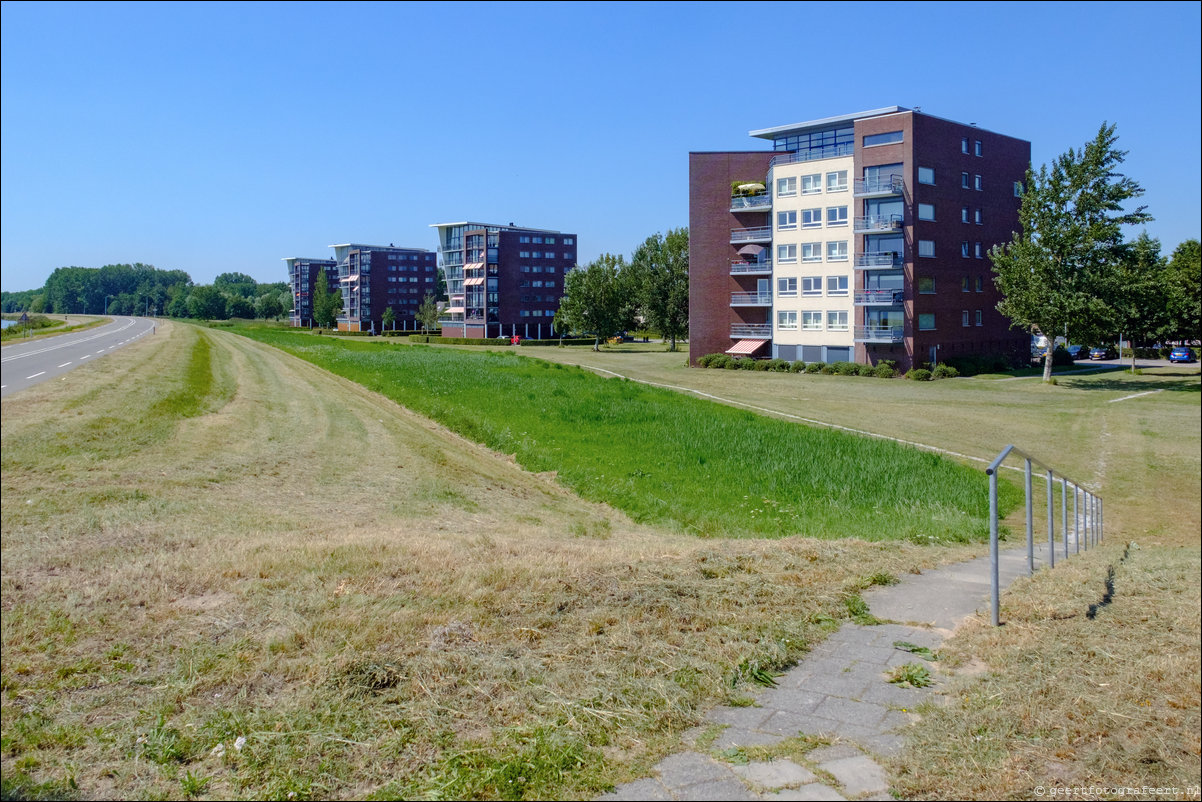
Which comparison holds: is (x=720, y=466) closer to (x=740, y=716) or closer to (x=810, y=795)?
(x=740, y=716)

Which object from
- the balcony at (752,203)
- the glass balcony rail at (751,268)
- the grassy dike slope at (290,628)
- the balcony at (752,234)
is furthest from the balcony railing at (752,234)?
the grassy dike slope at (290,628)

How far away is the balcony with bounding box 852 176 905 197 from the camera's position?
57.9m

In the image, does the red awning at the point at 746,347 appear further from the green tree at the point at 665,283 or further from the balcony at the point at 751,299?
the green tree at the point at 665,283

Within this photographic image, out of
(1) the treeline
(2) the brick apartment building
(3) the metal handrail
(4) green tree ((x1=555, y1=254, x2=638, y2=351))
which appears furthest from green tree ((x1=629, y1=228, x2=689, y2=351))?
(1) the treeline

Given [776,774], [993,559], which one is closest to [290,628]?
[776,774]

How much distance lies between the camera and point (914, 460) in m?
20.4

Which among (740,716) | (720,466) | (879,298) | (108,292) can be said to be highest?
(879,298)

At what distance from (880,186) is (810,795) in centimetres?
5966

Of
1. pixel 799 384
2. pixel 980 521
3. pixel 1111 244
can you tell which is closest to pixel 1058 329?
pixel 1111 244

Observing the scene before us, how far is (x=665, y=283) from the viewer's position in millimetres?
98938

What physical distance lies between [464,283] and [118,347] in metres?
125

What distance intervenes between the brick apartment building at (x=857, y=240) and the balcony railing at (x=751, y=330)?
107 millimetres

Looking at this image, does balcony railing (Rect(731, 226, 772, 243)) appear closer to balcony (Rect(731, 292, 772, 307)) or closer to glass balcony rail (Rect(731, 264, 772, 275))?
glass balcony rail (Rect(731, 264, 772, 275))

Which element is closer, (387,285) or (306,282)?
(387,285)
